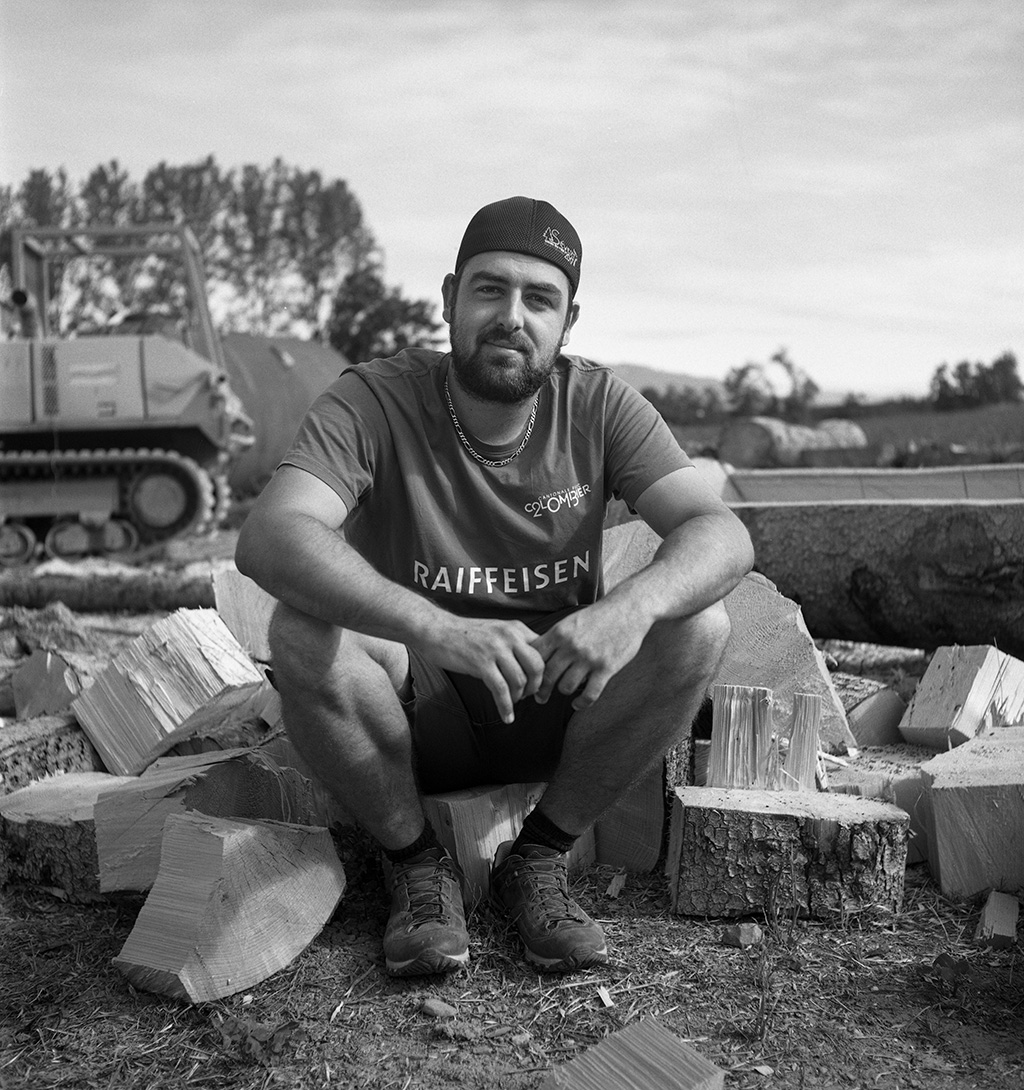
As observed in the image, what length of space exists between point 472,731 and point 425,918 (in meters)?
0.46

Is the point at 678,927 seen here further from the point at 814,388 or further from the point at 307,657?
the point at 814,388

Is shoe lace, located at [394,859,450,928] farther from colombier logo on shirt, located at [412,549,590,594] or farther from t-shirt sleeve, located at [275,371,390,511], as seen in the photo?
t-shirt sleeve, located at [275,371,390,511]

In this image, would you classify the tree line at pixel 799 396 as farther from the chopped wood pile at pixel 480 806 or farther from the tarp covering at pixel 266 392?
the chopped wood pile at pixel 480 806

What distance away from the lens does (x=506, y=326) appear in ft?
8.14

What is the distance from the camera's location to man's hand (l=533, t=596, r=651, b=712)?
2.08 metres

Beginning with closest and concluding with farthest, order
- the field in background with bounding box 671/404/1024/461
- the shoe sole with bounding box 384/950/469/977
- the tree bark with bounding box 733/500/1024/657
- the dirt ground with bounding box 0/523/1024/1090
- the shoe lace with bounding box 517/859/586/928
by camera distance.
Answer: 1. the dirt ground with bounding box 0/523/1024/1090
2. the shoe sole with bounding box 384/950/469/977
3. the shoe lace with bounding box 517/859/586/928
4. the tree bark with bounding box 733/500/1024/657
5. the field in background with bounding box 671/404/1024/461

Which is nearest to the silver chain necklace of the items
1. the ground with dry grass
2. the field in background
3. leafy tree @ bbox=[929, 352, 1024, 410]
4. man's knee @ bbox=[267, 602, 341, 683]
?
man's knee @ bbox=[267, 602, 341, 683]

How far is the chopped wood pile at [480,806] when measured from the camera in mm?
2197

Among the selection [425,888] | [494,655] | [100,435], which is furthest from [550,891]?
[100,435]

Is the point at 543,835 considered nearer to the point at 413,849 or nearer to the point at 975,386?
the point at 413,849

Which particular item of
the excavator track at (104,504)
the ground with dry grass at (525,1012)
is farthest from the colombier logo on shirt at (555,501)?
the excavator track at (104,504)

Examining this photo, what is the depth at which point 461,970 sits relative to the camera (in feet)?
7.36

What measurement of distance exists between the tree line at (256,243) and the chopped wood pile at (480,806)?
18.8m

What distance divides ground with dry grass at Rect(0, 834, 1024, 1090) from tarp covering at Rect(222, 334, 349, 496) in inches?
529
